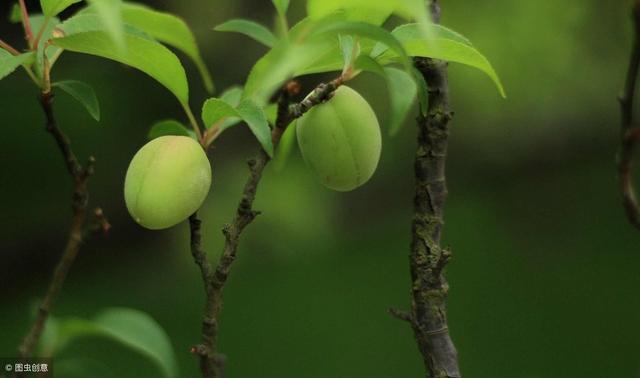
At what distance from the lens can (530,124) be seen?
2234 millimetres

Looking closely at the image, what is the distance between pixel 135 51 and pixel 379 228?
6.51 ft

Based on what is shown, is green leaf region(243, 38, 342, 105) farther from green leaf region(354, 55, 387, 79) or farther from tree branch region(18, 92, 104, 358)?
tree branch region(18, 92, 104, 358)

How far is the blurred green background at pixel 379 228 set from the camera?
5.96 feet

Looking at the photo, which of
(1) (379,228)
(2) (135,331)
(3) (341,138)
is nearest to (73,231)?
(2) (135,331)

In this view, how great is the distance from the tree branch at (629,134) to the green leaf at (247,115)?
7.6 inches

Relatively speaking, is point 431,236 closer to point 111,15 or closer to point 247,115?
point 247,115

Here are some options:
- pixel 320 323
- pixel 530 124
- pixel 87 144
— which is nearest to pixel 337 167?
pixel 87 144

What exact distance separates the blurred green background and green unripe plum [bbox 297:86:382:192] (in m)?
1.16

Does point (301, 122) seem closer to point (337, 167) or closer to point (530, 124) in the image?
point (337, 167)

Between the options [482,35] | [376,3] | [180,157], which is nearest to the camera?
[376,3]

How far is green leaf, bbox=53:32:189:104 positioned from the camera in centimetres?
50

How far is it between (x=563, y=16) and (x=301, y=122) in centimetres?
129

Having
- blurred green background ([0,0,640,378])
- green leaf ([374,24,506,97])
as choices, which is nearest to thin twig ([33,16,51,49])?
green leaf ([374,24,506,97])

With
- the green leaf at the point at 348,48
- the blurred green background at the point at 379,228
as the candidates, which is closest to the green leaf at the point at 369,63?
the green leaf at the point at 348,48
